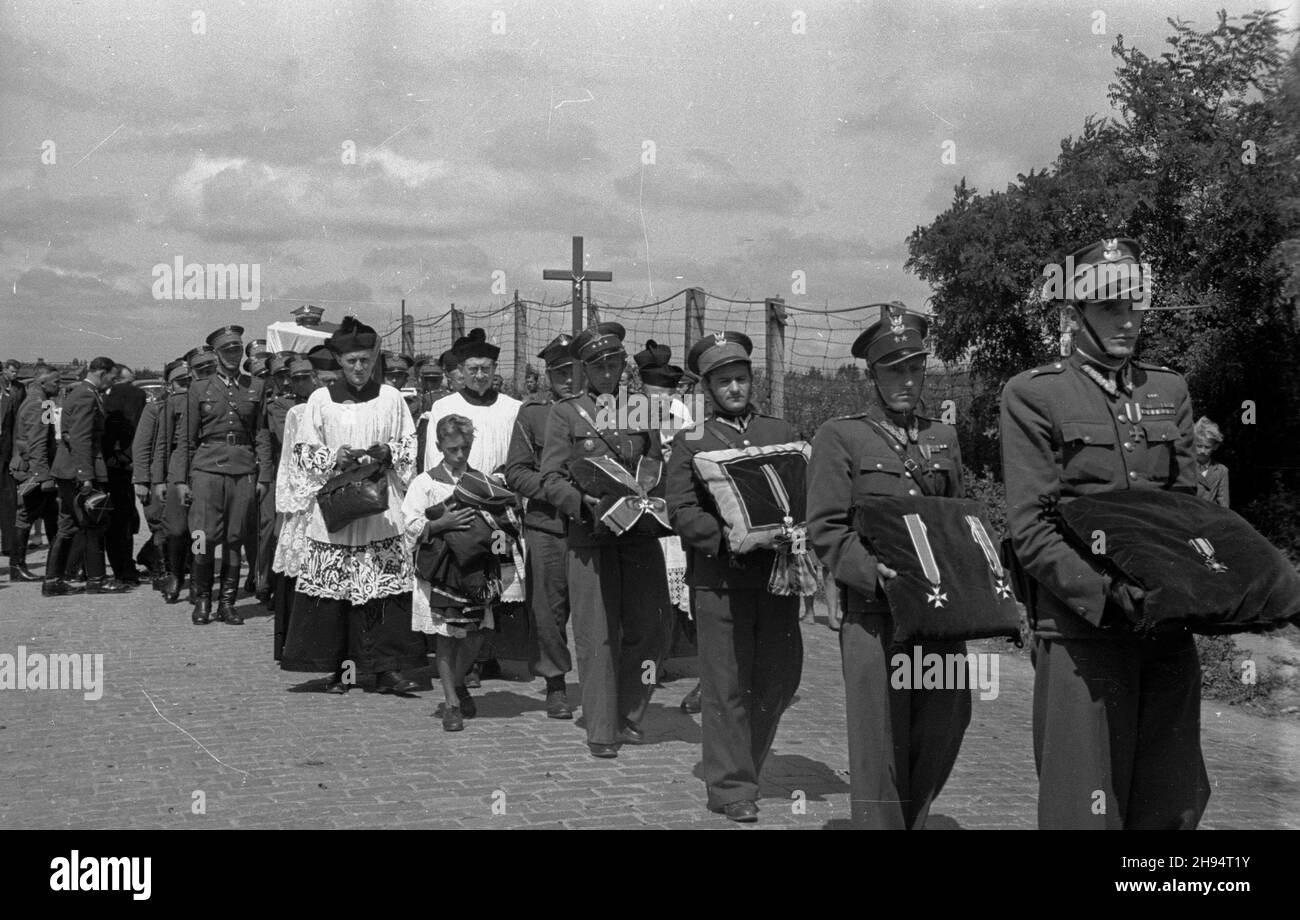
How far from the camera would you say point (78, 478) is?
14.0m

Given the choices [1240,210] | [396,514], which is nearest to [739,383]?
[396,514]

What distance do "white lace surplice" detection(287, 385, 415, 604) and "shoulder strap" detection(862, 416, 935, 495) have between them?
14.6 ft

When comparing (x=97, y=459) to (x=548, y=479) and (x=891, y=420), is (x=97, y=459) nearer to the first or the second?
(x=548, y=479)

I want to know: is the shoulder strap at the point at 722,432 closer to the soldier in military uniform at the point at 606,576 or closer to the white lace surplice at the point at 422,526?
the soldier in military uniform at the point at 606,576

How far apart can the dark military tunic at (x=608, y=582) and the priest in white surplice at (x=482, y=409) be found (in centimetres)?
156

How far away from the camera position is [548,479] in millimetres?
7898

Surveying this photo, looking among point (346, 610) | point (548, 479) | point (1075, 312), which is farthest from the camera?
point (346, 610)

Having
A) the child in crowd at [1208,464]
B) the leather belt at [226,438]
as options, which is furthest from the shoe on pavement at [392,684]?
the child in crowd at [1208,464]

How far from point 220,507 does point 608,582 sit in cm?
554

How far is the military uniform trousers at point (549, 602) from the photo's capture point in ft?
28.4

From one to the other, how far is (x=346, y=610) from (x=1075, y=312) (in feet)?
18.6

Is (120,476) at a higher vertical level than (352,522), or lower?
higher

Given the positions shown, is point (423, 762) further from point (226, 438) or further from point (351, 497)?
point (226, 438)

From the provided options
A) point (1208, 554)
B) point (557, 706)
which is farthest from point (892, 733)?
point (557, 706)
